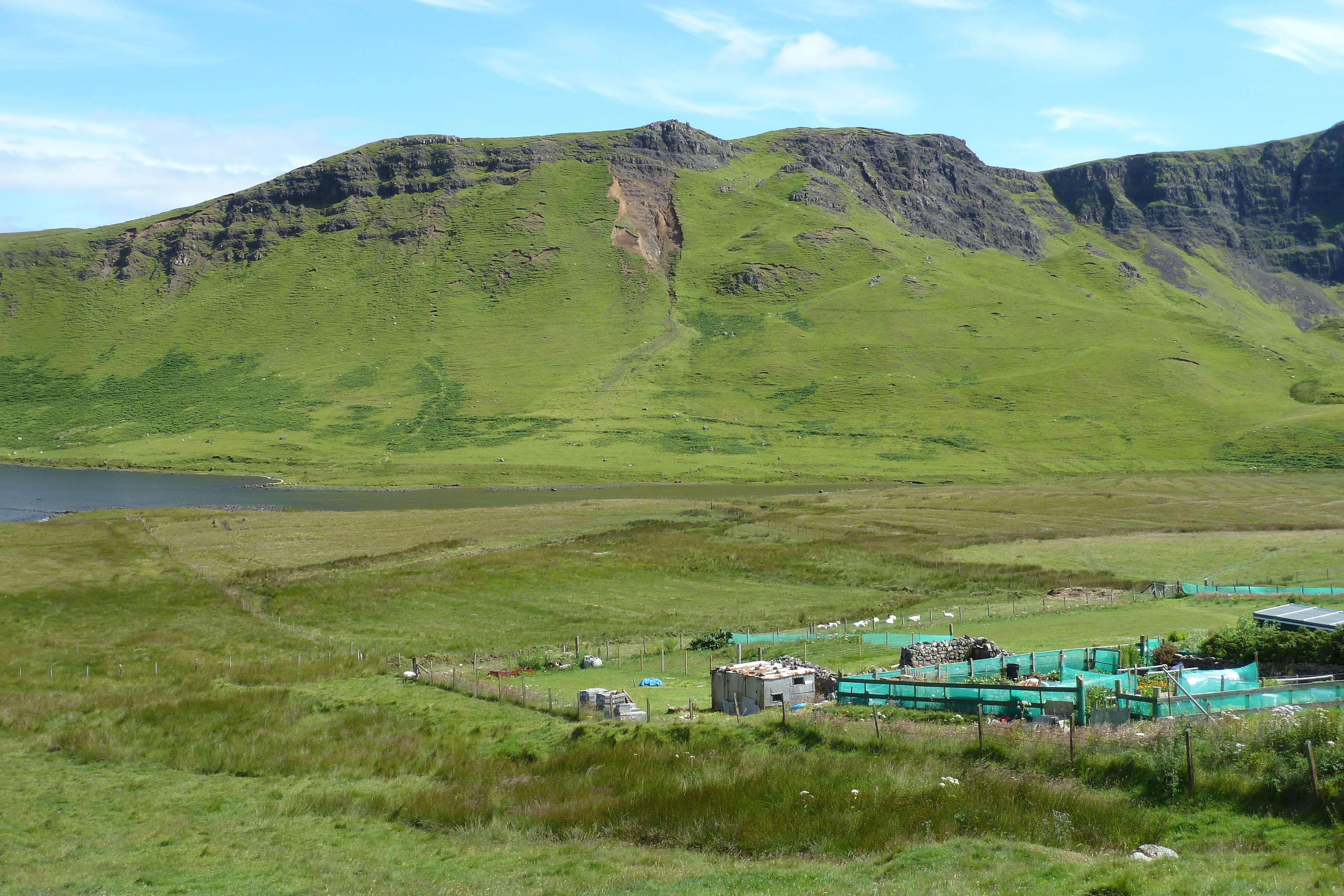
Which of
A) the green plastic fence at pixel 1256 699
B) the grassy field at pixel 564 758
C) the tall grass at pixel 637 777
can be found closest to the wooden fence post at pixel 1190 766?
the grassy field at pixel 564 758

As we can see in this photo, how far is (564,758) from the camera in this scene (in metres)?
26.8

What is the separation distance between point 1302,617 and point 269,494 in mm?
126976

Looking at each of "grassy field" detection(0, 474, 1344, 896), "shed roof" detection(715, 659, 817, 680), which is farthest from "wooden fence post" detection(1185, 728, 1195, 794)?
"shed roof" detection(715, 659, 817, 680)

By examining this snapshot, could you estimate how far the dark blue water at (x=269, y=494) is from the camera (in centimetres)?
11869

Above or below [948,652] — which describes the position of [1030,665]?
above

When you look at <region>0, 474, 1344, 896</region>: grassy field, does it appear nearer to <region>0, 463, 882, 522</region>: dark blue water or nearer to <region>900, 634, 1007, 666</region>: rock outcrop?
<region>900, 634, 1007, 666</region>: rock outcrop

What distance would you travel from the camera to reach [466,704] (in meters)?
33.4

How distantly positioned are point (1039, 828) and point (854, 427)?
172852mm

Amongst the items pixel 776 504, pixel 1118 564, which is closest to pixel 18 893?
pixel 1118 564

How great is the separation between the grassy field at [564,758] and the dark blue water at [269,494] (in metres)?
56.0

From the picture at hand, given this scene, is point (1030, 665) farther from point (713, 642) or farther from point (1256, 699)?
point (713, 642)

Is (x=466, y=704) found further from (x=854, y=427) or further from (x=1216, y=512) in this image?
(x=854, y=427)

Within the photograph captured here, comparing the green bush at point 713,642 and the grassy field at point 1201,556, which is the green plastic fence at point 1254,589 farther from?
the green bush at point 713,642

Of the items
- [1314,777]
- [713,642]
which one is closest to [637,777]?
[1314,777]
